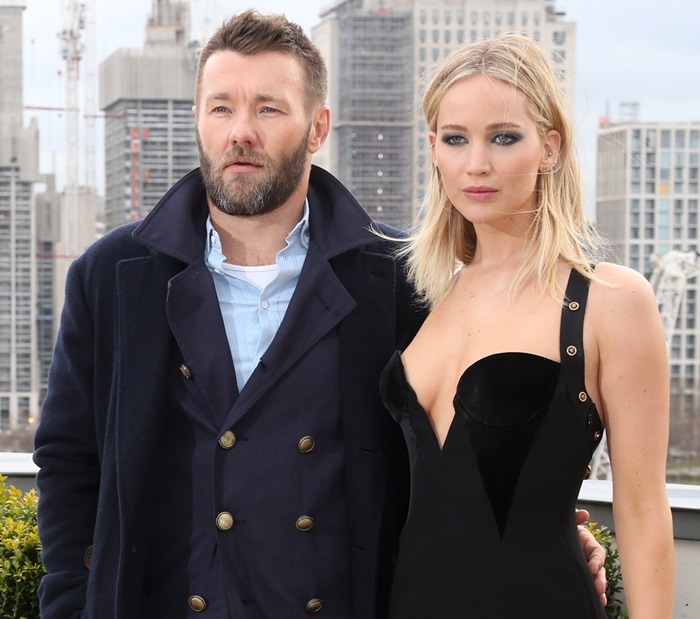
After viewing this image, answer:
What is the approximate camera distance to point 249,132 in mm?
2125

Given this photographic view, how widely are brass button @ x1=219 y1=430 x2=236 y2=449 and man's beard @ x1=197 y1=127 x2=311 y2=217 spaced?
45 cm

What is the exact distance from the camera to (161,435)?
2096 mm

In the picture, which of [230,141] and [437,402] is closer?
[437,402]

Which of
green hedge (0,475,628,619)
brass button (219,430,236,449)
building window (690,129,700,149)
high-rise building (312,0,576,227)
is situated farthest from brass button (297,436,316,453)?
building window (690,129,700,149)

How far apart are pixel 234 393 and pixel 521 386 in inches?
23.7

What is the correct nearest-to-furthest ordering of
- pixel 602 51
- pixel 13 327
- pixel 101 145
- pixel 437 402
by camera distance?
pixel 437 402, pixel 13 327, pixel 101 145, pixel 602 51

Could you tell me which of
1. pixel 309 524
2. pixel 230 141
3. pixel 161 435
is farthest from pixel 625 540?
pixel 230 141

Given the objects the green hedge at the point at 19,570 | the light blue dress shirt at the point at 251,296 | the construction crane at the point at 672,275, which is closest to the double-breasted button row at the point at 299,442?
the light blue dress shirt at the point at 251,296

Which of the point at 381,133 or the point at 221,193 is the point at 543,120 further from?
the point at 381,133

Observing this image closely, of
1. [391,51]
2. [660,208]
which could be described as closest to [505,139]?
[660,208]

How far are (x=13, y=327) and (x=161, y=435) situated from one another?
57.8 metres

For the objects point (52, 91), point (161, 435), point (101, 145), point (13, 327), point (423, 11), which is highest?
point (423, 11)

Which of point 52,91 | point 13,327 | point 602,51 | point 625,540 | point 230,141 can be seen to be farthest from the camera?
point 602,51

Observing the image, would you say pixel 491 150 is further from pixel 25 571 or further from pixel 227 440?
pixel 25 571
